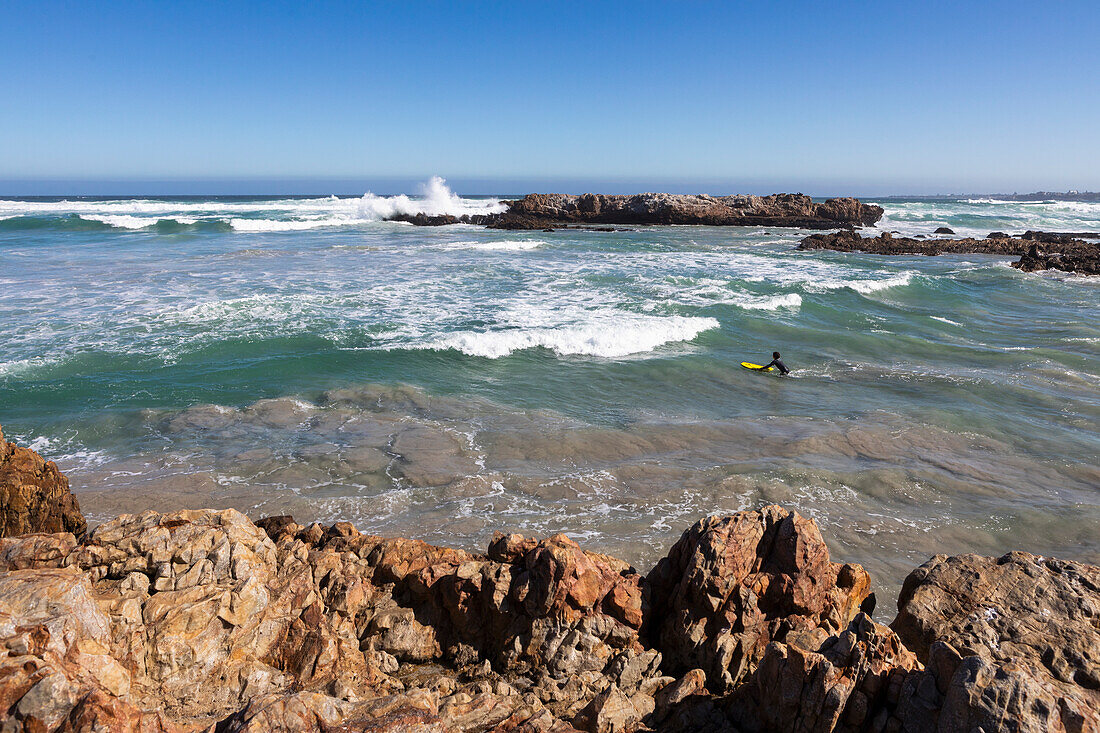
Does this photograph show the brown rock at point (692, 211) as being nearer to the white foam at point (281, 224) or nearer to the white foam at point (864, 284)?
the white foam at point (281, 224)

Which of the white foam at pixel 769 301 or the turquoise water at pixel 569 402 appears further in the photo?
the white foam at pixel 769 301

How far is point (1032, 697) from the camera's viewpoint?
2.89m

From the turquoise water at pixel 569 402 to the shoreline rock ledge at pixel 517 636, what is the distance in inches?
72.6

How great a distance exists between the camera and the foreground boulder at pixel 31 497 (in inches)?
192

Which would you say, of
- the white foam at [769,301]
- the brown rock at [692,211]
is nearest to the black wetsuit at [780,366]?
the white foam at [769,301]

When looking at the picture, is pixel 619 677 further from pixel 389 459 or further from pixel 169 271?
pixel 169 271

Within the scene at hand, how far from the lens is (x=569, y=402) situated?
37.2 feet

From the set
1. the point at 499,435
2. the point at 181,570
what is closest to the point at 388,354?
the point at 499,435

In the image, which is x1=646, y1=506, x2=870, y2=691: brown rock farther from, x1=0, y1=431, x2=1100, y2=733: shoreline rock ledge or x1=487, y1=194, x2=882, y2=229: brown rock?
x1=487, y1=194, x2=882, y2=229: brown rock

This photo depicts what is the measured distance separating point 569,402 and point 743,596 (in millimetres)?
6990

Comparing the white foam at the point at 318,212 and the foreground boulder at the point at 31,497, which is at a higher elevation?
the white foam at the point at 318,212

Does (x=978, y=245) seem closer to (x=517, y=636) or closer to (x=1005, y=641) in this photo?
(x=1005, y=641)

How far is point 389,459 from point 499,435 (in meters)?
1.78

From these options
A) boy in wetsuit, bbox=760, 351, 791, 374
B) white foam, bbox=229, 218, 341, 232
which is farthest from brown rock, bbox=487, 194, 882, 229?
boy in wetsuit, bbox=760, 351, 791, 374
